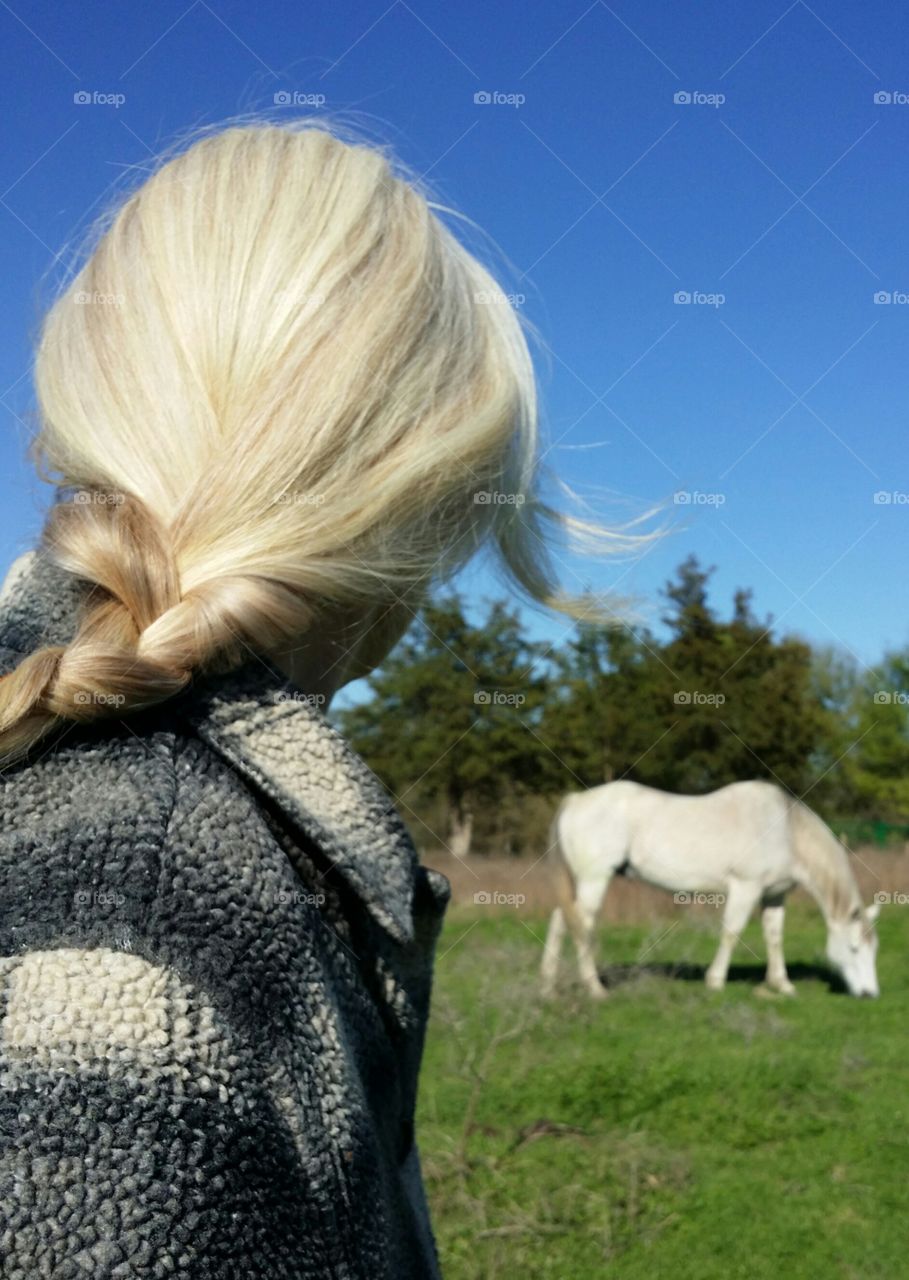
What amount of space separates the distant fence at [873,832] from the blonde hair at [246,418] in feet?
60.5

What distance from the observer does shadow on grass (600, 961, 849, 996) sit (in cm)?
873

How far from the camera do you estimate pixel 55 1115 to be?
0.62 m

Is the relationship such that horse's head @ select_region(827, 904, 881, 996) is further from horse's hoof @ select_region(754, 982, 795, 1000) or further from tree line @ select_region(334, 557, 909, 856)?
tree line @ select_region(334, 557, 909, 856)

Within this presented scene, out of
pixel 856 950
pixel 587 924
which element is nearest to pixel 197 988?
pixel 856 950

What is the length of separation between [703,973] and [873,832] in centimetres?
1124

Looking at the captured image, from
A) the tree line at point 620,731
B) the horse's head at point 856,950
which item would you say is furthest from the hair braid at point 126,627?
the tree line at point 620,731

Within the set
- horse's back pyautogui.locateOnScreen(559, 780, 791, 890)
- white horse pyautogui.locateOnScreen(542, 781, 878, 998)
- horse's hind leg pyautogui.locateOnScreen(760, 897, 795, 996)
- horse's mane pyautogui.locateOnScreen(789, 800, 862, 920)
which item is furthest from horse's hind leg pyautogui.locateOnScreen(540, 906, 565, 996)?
horse's mane pyautogui.locateOnScreen(789, 800, 862, 920)

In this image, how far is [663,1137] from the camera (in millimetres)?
4785

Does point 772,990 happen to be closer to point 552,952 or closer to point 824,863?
point 824,863

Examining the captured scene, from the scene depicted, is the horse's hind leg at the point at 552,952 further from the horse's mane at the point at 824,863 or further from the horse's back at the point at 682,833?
the horse's mane at the point at 824,863

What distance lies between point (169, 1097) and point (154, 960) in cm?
7

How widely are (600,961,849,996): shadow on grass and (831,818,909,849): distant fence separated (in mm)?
9222

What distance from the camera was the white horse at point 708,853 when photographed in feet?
30.1

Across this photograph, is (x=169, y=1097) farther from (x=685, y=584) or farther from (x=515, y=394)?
(x=685, y=584)
